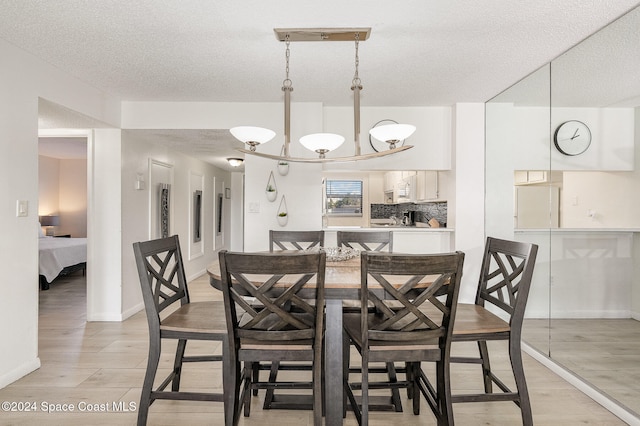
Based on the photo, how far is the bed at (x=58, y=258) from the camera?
5203 millimetres

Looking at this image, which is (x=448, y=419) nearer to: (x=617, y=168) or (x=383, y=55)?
(x=617, y=168)

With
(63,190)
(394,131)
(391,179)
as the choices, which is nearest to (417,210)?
(391,179)

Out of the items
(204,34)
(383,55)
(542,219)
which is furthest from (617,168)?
(204,34)

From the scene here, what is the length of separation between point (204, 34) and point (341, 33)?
90cm

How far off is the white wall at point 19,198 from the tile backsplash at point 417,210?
4.23m

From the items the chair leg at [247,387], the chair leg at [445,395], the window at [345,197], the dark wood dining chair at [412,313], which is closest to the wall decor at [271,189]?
the chair leg at [247,387]

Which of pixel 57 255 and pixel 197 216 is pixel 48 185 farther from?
pixel 197 216

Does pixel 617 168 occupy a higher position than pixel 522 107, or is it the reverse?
pixel 522 107

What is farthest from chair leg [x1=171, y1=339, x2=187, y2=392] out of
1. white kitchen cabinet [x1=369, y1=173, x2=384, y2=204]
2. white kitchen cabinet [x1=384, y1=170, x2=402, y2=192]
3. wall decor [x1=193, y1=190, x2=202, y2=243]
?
white kitchen cabinet [x1=369, y1=173, x2=384, y2=204]

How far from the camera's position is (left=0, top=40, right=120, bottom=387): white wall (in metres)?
2.51

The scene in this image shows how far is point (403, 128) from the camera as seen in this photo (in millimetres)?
2324

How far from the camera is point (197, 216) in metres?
6.22

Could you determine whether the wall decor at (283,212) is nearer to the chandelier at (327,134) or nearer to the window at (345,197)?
the chandelier at (327,134)

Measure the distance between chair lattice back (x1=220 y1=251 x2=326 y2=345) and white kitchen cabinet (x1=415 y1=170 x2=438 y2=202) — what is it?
3.34 m
